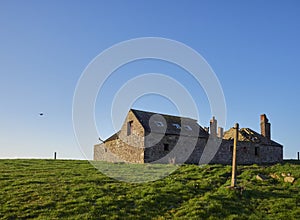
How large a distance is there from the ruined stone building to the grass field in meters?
12.4

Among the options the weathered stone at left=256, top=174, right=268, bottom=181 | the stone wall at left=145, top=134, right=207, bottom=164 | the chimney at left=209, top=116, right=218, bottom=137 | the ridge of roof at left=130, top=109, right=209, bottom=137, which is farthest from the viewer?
the chimney at left=209, top=116, right=218, bottom=137

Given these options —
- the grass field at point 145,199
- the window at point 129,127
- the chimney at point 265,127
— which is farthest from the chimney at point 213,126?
the grass field at point 145,199

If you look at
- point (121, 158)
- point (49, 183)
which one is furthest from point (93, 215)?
point (121, 158)

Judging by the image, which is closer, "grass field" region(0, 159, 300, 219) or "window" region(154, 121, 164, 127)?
"grass field" region(0, 159, 300, 219)

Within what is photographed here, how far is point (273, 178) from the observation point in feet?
65.9

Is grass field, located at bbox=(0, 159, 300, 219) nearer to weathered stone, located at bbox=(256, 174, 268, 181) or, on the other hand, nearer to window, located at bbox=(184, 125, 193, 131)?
weathered stone, located at bbox=(256, 174, 268, 181)

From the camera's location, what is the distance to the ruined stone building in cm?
3177

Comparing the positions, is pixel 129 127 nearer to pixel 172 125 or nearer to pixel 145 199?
pixel 172 125

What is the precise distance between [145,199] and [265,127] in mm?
32914

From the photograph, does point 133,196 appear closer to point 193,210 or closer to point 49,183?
point 193,210

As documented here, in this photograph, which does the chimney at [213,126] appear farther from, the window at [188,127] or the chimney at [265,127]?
the chimney at [265,127]

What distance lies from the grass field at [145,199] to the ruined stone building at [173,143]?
1238cm

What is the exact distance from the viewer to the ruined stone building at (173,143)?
31.8 meters

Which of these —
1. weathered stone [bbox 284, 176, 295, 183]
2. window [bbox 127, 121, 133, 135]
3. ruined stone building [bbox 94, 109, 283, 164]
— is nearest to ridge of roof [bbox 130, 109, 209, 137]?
ruined stone building [bbox 94, 109, 283, 164]
